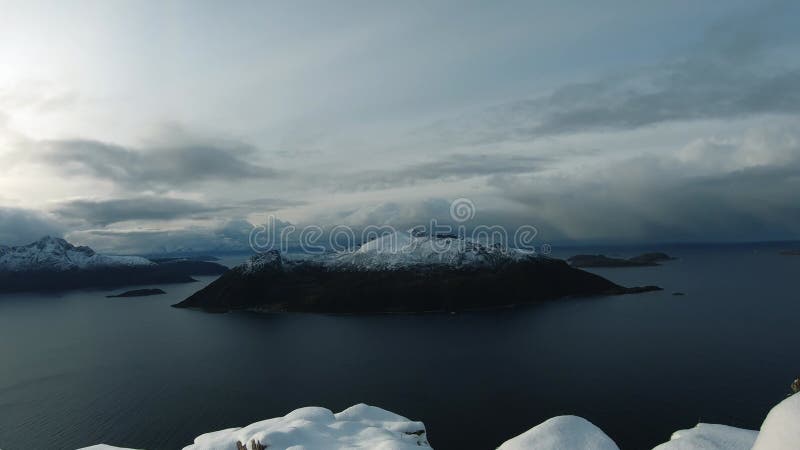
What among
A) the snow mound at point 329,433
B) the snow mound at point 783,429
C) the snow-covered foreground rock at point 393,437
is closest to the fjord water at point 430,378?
the snow mound at point 329,433

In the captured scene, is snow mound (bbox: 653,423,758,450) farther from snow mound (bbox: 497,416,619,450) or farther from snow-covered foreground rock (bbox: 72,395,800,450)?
snow mound (bbox: 497,416,619,450)

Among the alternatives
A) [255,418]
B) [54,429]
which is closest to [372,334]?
[255,418]

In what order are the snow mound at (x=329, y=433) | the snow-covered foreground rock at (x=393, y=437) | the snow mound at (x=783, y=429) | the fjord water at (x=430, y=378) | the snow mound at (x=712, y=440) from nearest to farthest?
the snow mound at (x=783, y=429) → the snow-covered foreground rock at (x=393, y=437) → the snow mound at (x=712, y=440) → the snow mound at (x=329, y=433) → the fjord water at (x=430, y=378)

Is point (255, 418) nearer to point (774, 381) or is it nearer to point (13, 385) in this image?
point (13, 385)

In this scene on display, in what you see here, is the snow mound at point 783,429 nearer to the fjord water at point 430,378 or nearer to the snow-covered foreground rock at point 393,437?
the snow-covered foreground rock at point 393,437

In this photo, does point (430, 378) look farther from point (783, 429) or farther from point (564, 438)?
point (783, 429)
